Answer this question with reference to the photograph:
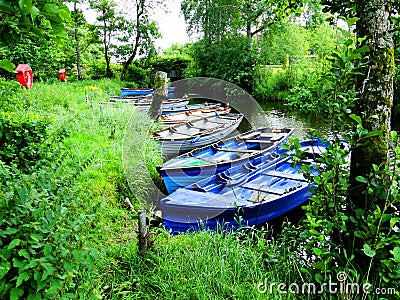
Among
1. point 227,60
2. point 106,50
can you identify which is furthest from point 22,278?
point 106,50

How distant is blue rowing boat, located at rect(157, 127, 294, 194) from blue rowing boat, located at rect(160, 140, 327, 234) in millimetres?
430

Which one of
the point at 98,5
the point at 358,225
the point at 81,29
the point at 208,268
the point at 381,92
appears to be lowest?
the point at 208,268

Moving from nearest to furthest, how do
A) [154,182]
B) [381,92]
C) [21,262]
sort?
[21,262]
[381,92]
[154,182]

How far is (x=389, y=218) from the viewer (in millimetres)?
2012

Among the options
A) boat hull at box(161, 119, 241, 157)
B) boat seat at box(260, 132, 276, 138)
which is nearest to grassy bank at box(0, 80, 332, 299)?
boat hull at box(161, 119, 241, 157)

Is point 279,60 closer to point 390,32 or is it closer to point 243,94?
point 243,94

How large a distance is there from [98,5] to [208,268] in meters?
20.3

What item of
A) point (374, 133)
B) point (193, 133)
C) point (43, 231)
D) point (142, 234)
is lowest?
point (193, 133)

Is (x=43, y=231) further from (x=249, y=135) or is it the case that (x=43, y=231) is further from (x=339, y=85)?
(x=249, y=135)

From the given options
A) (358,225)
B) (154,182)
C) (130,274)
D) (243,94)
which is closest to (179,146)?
(154,182)

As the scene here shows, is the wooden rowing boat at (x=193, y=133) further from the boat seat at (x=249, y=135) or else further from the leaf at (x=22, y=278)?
the leaf at (x=22, y=278)

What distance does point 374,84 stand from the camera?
2.15 m

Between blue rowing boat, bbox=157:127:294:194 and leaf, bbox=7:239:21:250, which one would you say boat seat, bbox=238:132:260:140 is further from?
leaf, bbox=7:239:21:250

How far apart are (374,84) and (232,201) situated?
290cm
